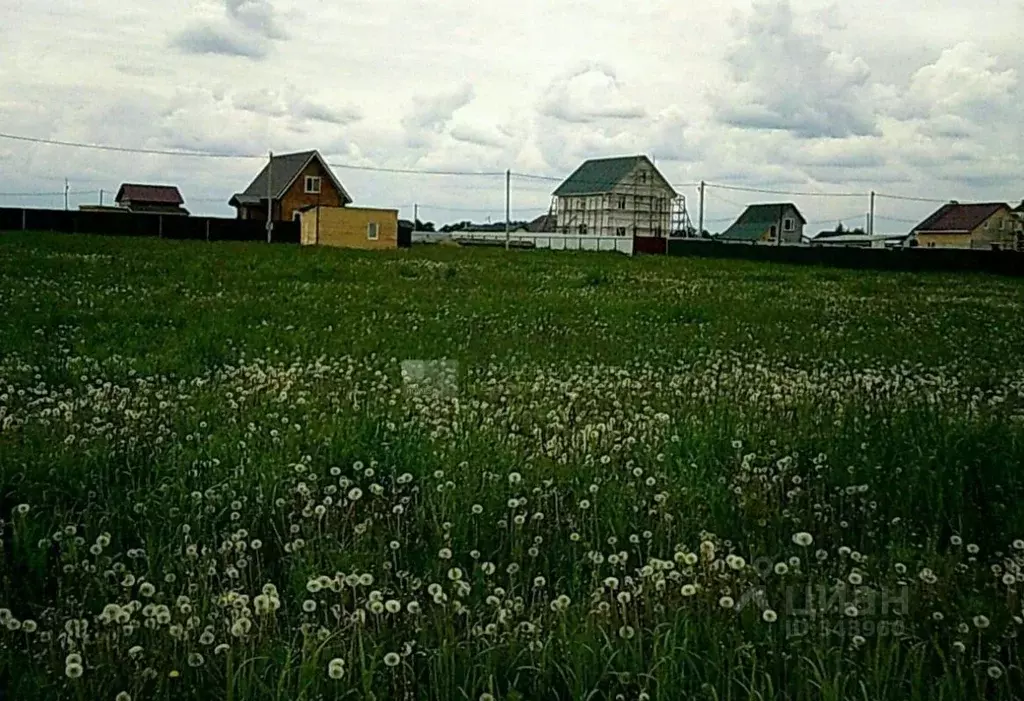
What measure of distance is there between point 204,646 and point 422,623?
2.56 ft

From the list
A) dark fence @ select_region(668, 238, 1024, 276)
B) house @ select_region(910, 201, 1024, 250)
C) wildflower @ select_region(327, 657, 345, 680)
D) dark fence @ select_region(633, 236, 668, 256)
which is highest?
house @ select_region(910, 201, 1024, 250)

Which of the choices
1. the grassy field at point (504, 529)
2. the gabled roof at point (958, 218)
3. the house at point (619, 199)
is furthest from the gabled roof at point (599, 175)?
the grassy field at point (504, 529)

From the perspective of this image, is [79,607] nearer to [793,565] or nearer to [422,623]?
[422,623]

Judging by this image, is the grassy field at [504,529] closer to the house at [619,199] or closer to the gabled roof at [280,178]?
the gabled roof at [280,178]

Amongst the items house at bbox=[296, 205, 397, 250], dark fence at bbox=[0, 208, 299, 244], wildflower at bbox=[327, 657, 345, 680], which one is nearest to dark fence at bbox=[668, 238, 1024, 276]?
house at bbox=[296, 205, 397, 250]

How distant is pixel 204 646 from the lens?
3.88 metres

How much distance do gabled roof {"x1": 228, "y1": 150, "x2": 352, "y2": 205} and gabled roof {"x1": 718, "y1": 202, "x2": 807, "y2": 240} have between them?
43.2 meters

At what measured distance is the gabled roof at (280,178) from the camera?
7544 cm

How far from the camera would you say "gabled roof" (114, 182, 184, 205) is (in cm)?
9175

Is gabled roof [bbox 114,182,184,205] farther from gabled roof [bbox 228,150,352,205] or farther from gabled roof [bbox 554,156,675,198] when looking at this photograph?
gabled roof [bbox 554,156,675,198]

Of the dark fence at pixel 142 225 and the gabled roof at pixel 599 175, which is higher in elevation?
the gabled roof at pixel 599 175

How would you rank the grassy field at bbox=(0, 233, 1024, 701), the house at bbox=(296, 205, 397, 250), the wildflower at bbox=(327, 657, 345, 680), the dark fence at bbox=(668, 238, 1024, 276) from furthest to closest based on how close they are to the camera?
the house at bbox=(296, 205, 397, 250)
the dark fence at bbox=(668, 238, 1024, 276)
the grassy field at bbox=(0, 233, 1024, 701)
the wildflower at bbox=(327, 657, 345, 680)

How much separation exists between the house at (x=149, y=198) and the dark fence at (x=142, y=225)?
104ft

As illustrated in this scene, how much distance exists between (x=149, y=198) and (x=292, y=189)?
2235cm
